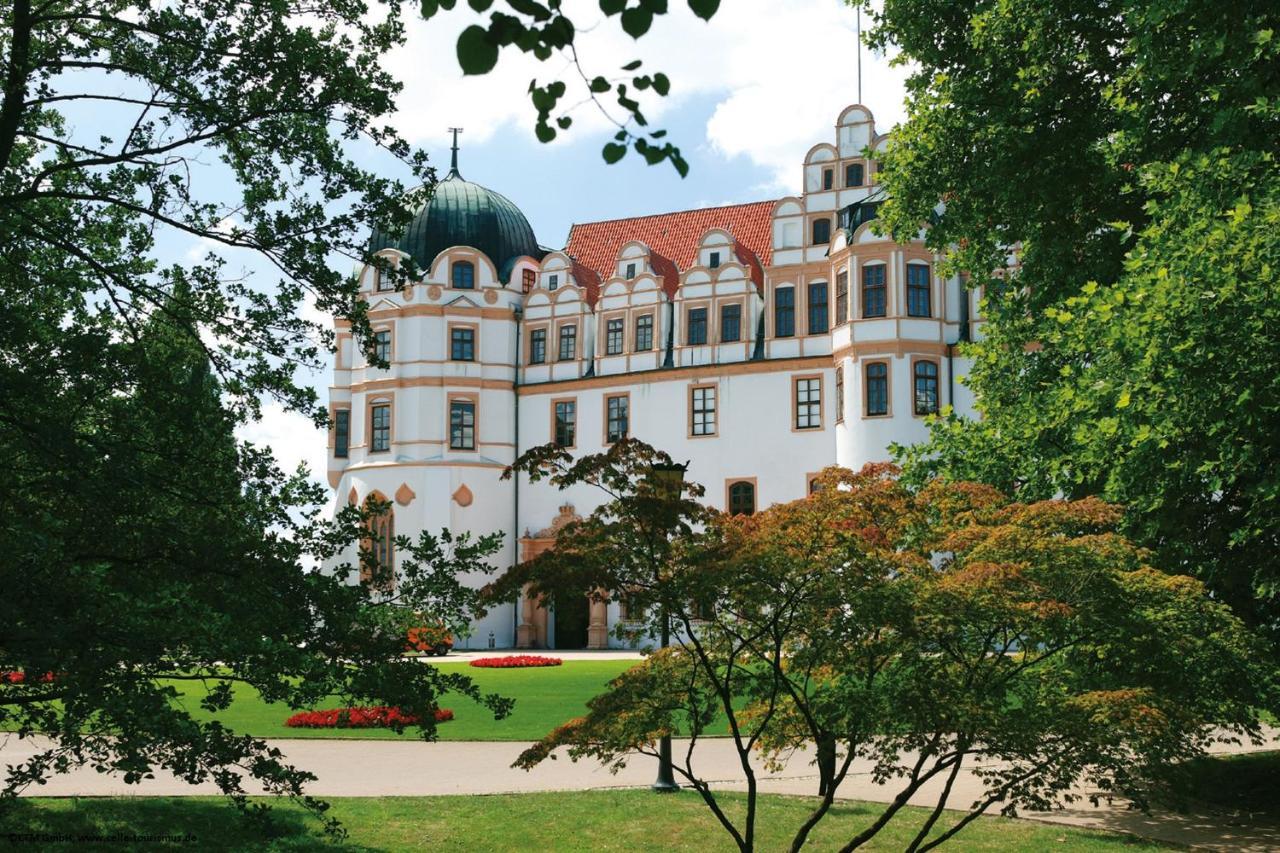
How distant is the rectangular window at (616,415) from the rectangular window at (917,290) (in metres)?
10.9

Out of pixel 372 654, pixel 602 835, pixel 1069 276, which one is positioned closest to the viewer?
pixel 372 654

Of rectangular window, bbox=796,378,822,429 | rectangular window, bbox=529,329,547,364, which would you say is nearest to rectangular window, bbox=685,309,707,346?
rectangular window, bbox=796,378,822,429

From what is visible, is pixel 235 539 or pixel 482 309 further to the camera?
pixel 482 309

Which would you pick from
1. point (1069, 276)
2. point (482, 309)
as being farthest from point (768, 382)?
point (1069, 276)

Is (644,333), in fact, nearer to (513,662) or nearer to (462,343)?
(462,343)

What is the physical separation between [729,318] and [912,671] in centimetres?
3518

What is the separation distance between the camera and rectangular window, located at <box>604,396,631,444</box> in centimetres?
4550

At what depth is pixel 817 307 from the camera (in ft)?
139

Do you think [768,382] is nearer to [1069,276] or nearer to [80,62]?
[1069,276]

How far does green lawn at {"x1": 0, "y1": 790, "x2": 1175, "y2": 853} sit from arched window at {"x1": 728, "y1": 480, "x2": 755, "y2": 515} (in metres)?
29.0

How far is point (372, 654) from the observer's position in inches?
308

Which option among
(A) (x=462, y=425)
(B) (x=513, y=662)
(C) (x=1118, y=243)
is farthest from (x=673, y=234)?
(C) (x=1118, y=243)

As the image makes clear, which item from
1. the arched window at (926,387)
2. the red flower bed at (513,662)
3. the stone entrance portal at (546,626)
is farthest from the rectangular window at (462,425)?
the arched window at (926,387)

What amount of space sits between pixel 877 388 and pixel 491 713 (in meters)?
20.5
